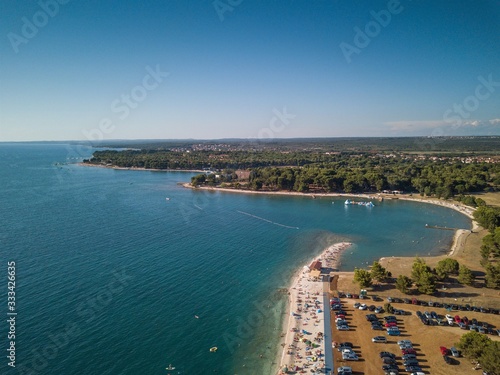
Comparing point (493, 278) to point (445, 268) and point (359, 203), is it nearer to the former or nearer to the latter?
point (445, 268)

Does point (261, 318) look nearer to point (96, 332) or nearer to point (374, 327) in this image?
point (374, 327)

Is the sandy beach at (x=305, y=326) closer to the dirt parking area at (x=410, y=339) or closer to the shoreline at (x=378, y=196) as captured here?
the dirt parking area at (x=410, y=339)

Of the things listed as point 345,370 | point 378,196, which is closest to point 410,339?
point 345,370

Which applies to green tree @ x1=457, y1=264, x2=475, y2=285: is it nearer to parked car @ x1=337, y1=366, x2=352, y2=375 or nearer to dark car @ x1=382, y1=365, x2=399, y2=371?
dark car @ x1=382, y1=365, x2=399, y2=371

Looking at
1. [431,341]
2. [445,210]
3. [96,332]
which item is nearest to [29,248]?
[96,332]

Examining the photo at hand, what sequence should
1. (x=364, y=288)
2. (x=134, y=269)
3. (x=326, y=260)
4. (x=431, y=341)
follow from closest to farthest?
(x=431, y=341) → (x=364, y=288) → (x=134, y=269) → (x=326, y=260)

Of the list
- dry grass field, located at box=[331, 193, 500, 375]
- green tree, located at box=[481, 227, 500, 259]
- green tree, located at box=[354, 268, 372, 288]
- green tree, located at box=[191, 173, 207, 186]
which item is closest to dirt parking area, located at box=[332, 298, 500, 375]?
dry grass field, located at box=[331, 193, 500, 375]

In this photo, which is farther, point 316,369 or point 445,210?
point 445,210
